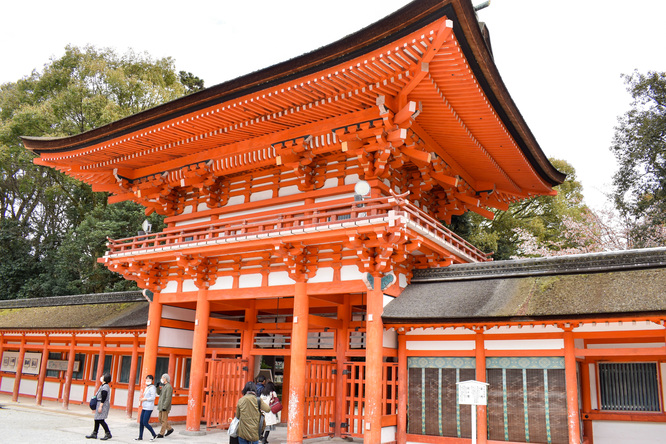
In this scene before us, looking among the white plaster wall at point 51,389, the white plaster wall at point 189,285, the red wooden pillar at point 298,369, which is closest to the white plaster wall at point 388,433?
the red wooden pillar at point 298,369

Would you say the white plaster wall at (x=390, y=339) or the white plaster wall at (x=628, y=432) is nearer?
the white plaster wall at (x=628, y=432)

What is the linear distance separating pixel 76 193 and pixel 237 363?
77.5 ft

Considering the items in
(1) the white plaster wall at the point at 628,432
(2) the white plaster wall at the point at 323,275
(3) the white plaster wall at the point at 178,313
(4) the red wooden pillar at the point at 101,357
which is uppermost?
(2) the white plaster wall at the point at 323,275

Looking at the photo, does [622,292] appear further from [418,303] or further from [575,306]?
[418,303]

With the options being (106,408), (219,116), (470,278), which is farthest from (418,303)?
(106,408)

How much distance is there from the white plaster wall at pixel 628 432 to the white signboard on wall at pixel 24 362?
19.9 metres

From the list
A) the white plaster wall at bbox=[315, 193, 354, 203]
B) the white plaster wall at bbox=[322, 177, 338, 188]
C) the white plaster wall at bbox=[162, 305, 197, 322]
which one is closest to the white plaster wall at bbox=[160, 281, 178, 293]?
the white plaster wall at bbox=[162, 305, 197, 322]

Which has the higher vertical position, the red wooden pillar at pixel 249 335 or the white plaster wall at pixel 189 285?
the white plaster wall at pixel 189 285

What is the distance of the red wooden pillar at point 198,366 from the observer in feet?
Result: 42.5

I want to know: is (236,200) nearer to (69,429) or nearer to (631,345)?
(69,429)

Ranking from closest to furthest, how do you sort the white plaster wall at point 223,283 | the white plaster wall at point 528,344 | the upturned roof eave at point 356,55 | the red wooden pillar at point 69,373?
the upturned roof eave at point 356,55 → the white plaster wall at point 528,344 → the white plaster wall at point 223,283 → the red wooden pillar at point 69,373

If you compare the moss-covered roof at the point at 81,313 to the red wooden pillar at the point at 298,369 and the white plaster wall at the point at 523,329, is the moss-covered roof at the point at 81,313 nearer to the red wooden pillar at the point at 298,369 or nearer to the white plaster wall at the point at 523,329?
the red wooden pillar at the point at 298,369

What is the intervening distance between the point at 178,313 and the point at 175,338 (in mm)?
788

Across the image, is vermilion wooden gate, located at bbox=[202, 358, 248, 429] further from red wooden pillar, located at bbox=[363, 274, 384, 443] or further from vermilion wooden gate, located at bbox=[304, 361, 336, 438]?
red wooden pillar, located at bbox=[363, 274, 384, 443]
